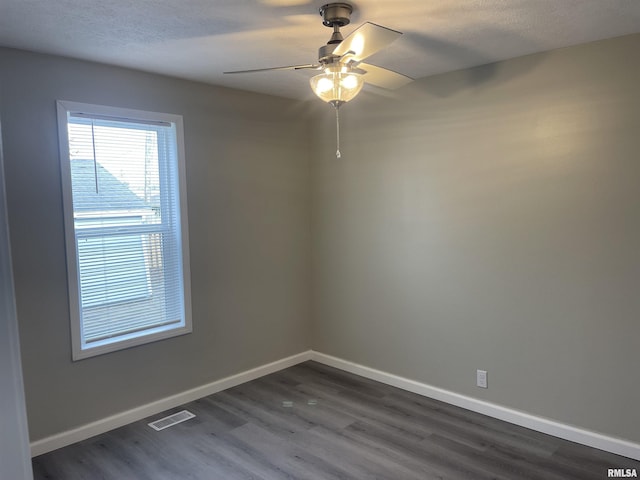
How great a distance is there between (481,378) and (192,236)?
2.41 meters

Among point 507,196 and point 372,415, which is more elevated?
point 507,196

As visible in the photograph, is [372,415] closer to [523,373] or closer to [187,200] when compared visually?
[523,373]

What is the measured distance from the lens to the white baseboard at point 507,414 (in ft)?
9.18

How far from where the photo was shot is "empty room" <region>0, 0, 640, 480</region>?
8.50ft

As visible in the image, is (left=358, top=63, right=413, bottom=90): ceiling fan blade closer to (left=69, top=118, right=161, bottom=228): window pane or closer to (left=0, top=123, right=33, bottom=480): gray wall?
(left=69, top=118, right=161, bottom=228): window pane

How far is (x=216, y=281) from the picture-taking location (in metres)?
3.77

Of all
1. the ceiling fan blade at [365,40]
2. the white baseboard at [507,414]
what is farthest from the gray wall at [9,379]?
the white baseboard at [507,414]

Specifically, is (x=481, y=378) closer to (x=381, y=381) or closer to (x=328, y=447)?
(x=381, y=381)

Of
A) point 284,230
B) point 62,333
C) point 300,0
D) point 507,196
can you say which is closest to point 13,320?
point 300,0

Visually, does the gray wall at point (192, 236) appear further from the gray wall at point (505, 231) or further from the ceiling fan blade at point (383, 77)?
the ceiling fan blade at point (383, 77)

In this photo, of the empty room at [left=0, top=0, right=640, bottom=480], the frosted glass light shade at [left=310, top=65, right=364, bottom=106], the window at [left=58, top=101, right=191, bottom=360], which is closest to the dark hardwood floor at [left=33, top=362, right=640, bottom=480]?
the empty room at [left=0, top=0, right=640, bottom=480]

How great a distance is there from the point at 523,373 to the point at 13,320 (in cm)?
328

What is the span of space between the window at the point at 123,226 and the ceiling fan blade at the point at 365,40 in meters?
1.87

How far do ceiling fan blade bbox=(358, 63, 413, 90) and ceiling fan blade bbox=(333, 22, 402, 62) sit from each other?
0.29 meters
